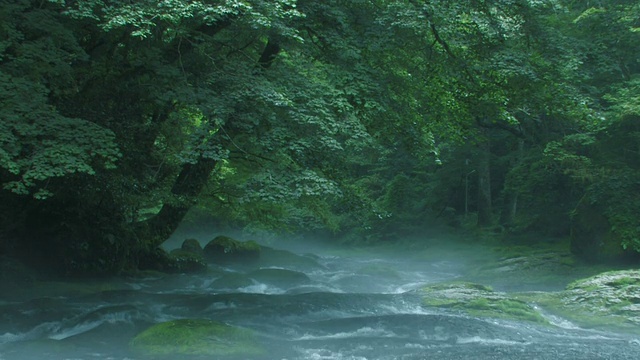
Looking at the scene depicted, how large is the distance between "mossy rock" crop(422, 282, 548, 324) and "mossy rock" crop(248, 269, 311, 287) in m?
4.52

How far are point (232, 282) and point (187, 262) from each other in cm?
256

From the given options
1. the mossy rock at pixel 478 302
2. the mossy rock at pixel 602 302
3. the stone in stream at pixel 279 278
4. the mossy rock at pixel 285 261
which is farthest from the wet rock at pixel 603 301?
the mossy rock at pixel 285 261

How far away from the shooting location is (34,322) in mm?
9797

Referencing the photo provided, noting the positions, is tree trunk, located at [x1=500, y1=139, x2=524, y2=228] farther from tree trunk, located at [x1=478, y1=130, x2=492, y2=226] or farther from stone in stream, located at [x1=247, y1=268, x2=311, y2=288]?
stone in stream, located at [x1=247, y1=268, x2=311, y2=288]

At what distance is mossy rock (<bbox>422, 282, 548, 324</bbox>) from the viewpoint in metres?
10.9

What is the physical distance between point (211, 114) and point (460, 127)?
18.9ft

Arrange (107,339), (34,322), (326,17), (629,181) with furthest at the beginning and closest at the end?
(629,181), (326,17), (34,322), (107,339)

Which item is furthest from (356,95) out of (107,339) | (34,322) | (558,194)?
(558,194)

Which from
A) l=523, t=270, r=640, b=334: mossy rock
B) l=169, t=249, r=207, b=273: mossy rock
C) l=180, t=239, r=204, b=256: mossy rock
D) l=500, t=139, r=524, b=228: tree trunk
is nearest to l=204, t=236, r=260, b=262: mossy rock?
l=180, t=239, r=204, b=256: mossy rock

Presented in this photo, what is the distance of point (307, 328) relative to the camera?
990cm

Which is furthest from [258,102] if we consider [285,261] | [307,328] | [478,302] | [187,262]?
[285,261]

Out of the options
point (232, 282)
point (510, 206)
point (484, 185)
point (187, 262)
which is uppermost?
point (484, 185)

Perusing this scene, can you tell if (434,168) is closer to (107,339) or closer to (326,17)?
(326,17)

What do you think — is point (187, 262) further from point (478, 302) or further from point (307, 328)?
point (478, 302)
